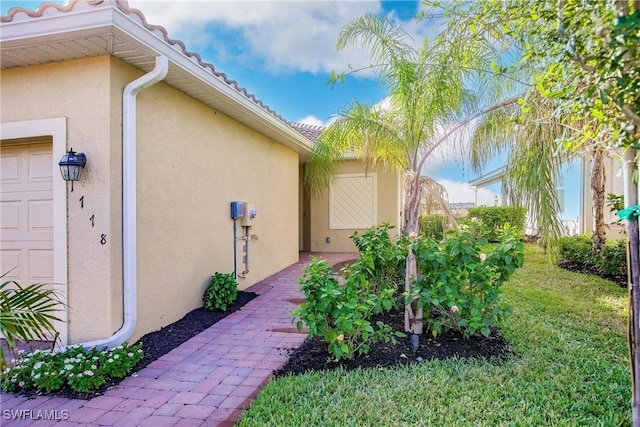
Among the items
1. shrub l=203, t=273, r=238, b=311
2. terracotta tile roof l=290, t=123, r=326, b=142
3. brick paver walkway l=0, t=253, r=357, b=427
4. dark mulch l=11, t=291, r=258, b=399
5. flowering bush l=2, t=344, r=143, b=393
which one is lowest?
brick paver walkway l=0, t=253, r=357, b=427

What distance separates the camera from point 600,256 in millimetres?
9148

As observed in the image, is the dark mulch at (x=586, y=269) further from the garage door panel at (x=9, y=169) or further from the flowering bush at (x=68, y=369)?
the garage door panel at (x=9, y=169)

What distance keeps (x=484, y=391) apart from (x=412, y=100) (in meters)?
3.75

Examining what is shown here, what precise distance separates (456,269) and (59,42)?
5.29m

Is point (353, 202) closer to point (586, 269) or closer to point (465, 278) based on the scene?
point (586, 269)

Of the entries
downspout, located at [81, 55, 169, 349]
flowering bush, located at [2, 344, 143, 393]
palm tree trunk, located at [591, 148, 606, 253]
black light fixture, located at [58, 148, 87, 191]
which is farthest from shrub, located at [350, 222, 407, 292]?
palm tree trunk, located at [591, 148, 606, 253]

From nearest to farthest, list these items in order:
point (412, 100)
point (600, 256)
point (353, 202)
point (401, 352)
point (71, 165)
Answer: point (71, 165) < point (401, 352) < point (412, 100) < point (600, 256) < point (353, 202)

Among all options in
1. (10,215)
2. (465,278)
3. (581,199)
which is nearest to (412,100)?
(465,278)

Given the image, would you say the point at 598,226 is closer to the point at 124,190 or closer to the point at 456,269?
the point at 456,269

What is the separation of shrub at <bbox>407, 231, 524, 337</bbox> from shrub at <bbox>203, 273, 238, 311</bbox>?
3.33 meters

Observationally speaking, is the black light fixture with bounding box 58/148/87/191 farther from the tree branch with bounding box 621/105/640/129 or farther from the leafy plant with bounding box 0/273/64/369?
the tree branch with bounding box 621/105/640/129

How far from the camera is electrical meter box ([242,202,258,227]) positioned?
7.88 metres

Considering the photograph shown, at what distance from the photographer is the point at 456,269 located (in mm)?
4664

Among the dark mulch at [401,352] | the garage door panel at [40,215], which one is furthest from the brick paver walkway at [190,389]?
the garage door panel at [40,215]
